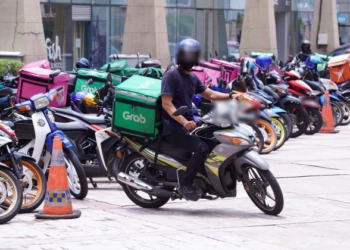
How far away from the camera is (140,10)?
25.1m

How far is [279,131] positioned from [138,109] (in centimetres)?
654

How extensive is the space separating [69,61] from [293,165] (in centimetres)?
1644

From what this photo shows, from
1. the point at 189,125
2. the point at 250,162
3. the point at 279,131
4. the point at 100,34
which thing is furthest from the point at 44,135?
the point at 100,34

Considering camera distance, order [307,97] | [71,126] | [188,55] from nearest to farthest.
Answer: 1. [188,55]
2. [71,126]
3. [307,97]

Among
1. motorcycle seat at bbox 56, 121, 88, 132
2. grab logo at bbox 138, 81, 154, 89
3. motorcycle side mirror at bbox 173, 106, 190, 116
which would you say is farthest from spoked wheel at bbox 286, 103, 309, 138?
motorcycle side mirror at bbox 173, 106, 190, 116

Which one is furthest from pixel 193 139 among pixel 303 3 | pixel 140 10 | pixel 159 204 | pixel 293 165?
pixel 303 3

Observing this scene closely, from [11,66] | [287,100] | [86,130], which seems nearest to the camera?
[86,130]

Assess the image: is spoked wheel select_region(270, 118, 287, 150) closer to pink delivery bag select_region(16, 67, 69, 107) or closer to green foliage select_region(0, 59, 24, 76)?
pink delivery bag select_region(16, 67, 69, 107)

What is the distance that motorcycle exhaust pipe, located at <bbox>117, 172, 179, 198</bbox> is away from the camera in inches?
380

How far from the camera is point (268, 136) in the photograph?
15.6m

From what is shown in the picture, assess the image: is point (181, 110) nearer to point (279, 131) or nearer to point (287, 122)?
point (279, 131)

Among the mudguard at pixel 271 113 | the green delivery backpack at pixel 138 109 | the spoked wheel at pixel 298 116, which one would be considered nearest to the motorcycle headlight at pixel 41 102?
the green delivery backpack at pixel 138 109

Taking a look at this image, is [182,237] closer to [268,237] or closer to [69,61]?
[268,237]

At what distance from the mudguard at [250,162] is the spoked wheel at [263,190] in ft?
0.20
